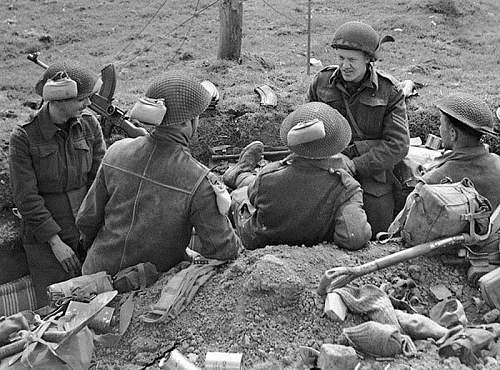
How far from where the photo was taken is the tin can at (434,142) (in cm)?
736

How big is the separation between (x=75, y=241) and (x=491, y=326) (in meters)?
3.46

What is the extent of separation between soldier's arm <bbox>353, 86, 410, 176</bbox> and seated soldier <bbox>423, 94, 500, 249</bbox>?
0.70 m

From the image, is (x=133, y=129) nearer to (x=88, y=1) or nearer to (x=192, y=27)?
(x=192, y=27)

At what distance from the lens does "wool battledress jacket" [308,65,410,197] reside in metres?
5.73

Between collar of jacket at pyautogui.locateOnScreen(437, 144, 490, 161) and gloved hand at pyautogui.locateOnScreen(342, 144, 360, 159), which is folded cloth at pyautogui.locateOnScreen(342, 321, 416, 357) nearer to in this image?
collar of jacket at pyautogui.locateOnScreen(437, 144, 490, 161)

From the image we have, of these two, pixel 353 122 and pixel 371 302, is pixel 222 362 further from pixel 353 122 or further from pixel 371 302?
pixel 353 122

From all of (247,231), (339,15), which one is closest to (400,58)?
(339,15)

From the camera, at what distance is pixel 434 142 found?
7.39 meters

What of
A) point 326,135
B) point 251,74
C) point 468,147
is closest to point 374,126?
point 468,147

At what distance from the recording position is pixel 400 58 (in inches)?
452

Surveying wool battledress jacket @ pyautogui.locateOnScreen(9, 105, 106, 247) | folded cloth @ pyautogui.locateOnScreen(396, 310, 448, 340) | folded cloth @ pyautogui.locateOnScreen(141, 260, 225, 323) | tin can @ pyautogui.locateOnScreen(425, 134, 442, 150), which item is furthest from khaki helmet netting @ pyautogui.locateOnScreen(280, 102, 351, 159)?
tin can @ pyautogui.locateOnScreen(425, 134, 442, 150)

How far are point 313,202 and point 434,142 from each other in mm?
3462

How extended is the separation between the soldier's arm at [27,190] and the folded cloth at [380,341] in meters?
2.86

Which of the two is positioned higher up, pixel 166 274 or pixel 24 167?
pixel 24 167
